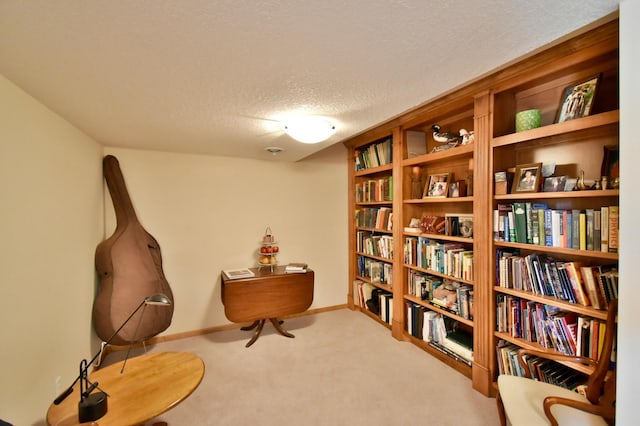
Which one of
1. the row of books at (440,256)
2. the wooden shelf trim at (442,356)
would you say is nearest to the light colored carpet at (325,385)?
the wooden shelf trim at (442,356)

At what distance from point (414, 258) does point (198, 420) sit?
2.14 meters

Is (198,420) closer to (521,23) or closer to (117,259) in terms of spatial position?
(117,259)

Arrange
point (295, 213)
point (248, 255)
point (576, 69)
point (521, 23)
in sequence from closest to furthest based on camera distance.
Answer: point (521, 23)
point (576, 69)
point (248, 255)
point (295, 213)

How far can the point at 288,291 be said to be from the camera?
9.70 feet

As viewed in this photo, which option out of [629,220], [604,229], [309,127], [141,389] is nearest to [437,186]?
[604,229]

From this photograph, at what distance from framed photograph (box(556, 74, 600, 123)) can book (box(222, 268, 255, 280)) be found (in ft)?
9.14

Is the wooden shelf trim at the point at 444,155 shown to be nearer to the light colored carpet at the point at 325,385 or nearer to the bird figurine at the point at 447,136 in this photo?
the bird figurine at the point at 447,136

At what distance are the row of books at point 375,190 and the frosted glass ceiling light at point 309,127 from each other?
51.3 inches

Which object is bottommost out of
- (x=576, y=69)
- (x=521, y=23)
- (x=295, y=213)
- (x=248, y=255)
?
(x=248, y=255)

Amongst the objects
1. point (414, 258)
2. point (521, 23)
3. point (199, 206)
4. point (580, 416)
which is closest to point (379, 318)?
point (414, 258)

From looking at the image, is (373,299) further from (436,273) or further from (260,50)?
(260,50)

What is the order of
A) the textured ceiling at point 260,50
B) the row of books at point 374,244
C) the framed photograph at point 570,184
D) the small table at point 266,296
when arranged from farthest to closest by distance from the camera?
the row of books at point 374,244, the small table at point 266,296, the framed photograph at point 570,184, the textured ceiling at point 260,50

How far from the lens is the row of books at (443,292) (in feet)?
7.22

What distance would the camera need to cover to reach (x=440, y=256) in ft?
7.96
